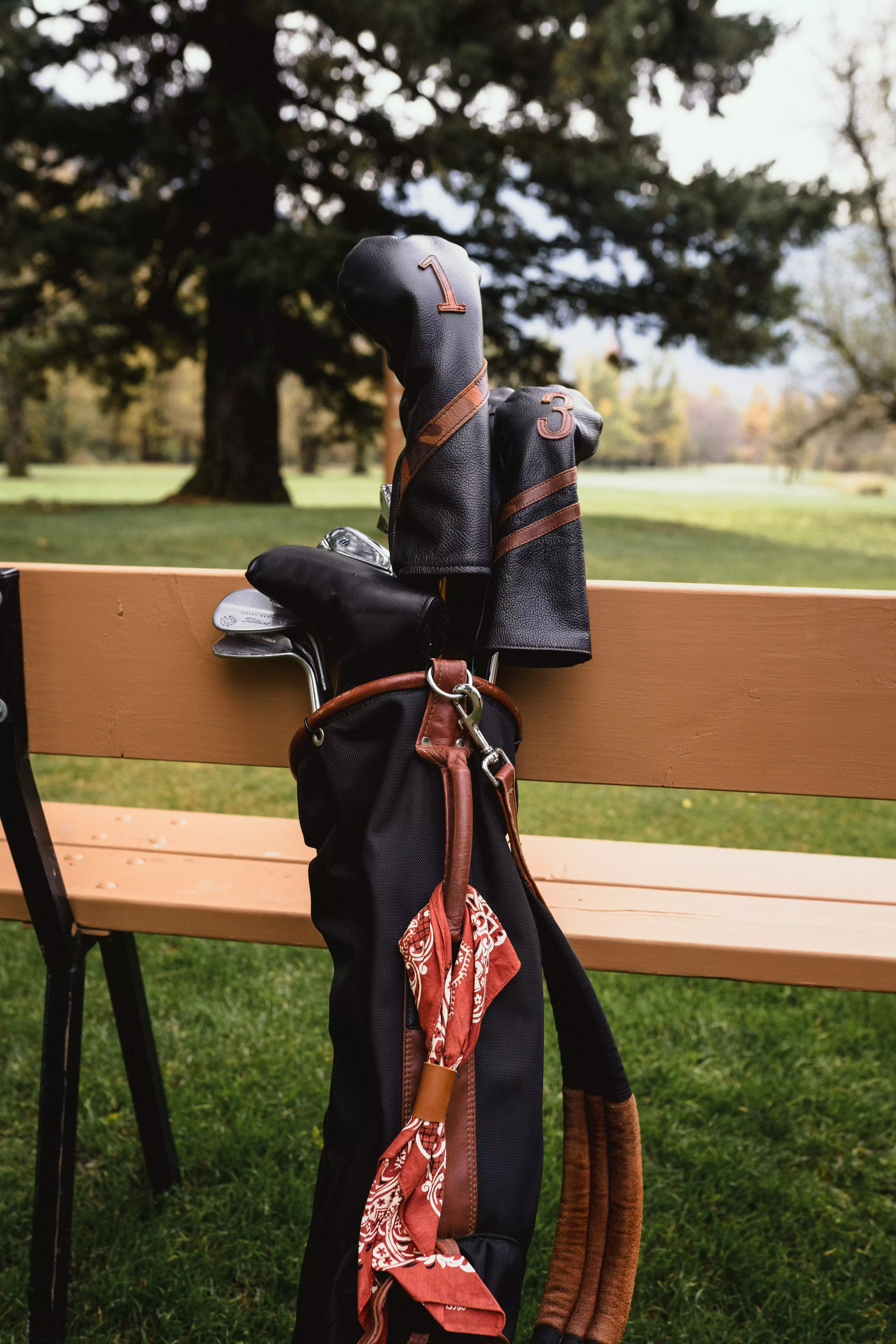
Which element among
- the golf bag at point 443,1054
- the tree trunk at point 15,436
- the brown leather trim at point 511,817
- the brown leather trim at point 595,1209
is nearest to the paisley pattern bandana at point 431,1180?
the golf bag at point 443,1054

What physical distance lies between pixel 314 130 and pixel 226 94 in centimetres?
114

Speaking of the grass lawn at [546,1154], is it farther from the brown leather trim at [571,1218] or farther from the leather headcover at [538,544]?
the leather headcover at [538,544]

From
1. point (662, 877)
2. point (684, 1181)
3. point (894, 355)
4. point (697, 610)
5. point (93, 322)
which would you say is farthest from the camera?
point (894, 355)

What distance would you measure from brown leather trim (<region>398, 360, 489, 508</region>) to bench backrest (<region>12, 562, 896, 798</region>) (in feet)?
1.02

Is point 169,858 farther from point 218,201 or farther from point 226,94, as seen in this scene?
point 218,201

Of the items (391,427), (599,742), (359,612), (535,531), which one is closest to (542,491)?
(535,531)

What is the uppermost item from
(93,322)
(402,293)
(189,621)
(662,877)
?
(93,322)

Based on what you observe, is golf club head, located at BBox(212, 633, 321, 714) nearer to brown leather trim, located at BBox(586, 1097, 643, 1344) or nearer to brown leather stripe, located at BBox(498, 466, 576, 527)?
brown leather stripe, located at BBox(498, 466, 576, 527)

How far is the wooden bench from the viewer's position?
1.37 metres

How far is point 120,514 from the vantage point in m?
11.2

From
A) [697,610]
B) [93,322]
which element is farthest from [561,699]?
[93,322]

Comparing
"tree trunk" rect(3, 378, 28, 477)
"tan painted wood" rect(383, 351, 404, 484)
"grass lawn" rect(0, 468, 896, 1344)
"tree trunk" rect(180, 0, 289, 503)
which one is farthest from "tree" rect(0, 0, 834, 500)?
"tree trunk" rect(3, 378, 28, 477)

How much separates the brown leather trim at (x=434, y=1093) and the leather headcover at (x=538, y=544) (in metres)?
0.49

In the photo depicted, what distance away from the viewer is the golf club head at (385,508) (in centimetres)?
139
